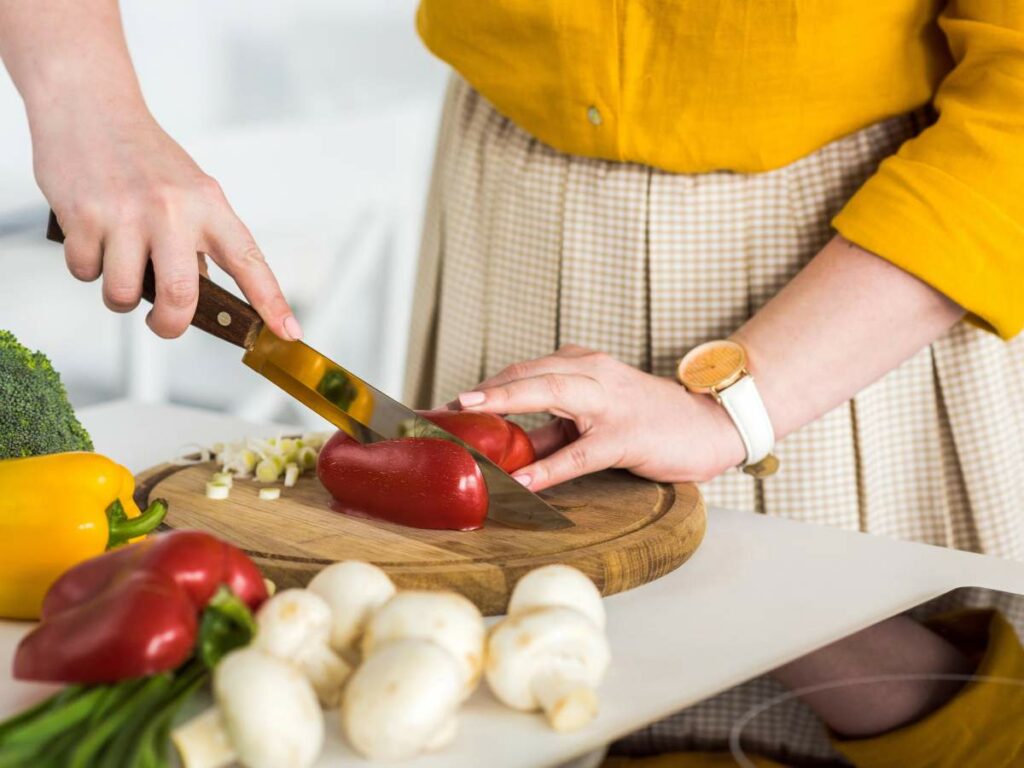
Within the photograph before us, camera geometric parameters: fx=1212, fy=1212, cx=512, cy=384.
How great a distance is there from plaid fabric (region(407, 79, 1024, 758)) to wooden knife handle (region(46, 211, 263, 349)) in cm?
48

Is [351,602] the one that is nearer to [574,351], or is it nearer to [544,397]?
[544,397]

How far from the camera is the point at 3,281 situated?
2.04 meters

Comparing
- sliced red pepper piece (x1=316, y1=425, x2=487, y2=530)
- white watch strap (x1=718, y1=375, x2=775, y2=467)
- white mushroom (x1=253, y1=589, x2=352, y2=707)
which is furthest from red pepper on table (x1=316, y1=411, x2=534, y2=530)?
white mushroom (x1=253, y1=589, x2=352, y2=707)

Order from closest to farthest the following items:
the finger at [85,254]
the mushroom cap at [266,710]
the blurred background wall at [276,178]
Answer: the mushroom cap at [266,710] < the finger at [85,254] < the blurred background wall at [276,178]

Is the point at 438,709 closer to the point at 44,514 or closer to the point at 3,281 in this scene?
the point at 44,514

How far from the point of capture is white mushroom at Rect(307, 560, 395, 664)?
767 millimetres

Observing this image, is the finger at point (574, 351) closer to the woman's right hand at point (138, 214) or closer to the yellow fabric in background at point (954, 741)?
the woman's right hand at point (138, 214)

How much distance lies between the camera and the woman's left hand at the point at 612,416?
1.15m

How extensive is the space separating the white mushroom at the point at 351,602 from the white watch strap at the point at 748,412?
54 centimetres

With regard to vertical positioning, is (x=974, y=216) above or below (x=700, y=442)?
above

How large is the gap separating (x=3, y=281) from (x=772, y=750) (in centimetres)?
171

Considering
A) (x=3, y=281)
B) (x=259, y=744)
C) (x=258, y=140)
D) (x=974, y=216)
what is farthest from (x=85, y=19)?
(x=258, y=140)

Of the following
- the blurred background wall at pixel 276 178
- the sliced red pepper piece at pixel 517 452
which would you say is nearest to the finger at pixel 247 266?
the sliced red pepper piece at pixel 517 452

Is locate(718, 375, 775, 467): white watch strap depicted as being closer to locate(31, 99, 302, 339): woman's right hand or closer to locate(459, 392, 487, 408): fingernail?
locate(459, 392, 487, 408): fingernail
